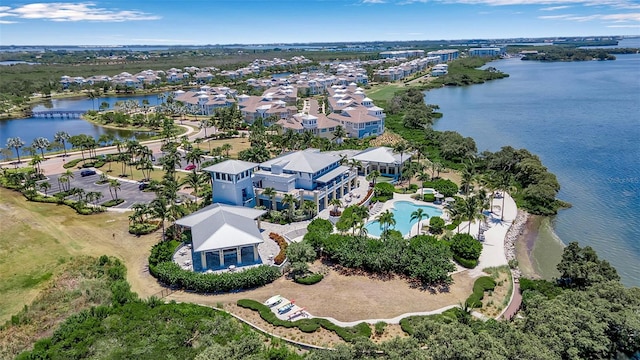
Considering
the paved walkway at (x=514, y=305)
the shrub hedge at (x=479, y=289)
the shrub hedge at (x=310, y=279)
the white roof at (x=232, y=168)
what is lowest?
the paved walkway at (x=514, y=305)

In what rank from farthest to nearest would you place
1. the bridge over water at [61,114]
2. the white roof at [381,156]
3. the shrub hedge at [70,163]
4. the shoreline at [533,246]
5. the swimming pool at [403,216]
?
the bridge over water at [61,114] → the shrub hedge at [70,163] → the white roof at [381,156] → the swimming pool at [403,216] → the shoreline at [533,246]

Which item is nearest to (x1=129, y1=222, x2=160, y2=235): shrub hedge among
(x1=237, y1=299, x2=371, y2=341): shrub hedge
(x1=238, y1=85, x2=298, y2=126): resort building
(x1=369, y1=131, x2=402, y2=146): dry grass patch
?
(x1=237, y1=299, x2=371, y2=341): shrub hedge

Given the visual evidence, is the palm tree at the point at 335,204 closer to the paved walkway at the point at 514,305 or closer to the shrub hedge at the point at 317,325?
the shrub hedge at the point at 317,325

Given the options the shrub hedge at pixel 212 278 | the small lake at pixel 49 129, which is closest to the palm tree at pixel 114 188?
the shrub hedge at pixel 212 278

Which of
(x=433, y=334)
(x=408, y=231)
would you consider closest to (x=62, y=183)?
(x=408, y=231)

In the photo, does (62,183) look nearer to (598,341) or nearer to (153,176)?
(153,176)

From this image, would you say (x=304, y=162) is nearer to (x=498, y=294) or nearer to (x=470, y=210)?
(x=470, y=210)

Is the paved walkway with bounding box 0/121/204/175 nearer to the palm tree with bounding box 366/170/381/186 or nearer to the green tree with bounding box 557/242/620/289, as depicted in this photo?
the palm tree with bounding box 366/170/381/186
